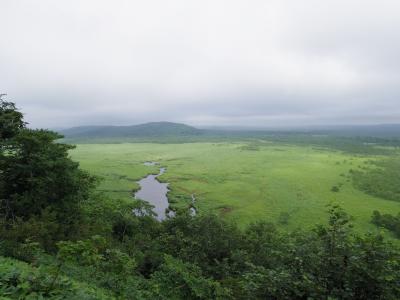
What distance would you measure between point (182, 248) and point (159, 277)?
821cm

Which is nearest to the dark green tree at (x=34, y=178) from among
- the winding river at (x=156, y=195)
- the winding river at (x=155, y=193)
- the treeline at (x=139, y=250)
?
the treeline at (x=139, y=250)

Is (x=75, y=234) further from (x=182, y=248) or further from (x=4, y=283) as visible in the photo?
(x=4, y=283)

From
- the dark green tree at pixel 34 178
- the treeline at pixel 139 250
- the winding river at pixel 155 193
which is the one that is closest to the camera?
the treeline at pixel 139 250

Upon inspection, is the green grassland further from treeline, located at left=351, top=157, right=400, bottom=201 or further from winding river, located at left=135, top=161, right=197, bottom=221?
treeline, located at left=351, top=157, right=400, bottom=201

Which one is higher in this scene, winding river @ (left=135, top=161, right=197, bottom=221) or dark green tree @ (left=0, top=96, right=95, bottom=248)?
dark green tree @ (left=0, top=96, right=95, bottom=248)

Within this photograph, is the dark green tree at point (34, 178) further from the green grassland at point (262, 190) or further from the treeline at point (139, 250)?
the green grassland at point (262, 190)

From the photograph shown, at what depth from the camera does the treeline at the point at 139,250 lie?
7.82 m

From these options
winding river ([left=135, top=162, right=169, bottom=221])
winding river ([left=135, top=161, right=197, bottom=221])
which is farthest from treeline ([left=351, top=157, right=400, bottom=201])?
winding river ([left=135, top=162, right=169, bottom=221])

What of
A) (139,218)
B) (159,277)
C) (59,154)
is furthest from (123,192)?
(159,277)

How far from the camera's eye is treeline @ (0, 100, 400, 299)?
7.82 metres

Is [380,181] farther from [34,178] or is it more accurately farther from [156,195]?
[34,178]

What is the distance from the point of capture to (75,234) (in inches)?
741

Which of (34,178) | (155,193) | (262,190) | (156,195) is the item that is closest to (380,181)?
(262,190)

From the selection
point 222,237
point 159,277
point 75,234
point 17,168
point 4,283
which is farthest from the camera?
point 222,237
